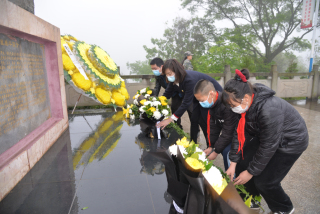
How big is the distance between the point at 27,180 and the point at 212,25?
20.6 m

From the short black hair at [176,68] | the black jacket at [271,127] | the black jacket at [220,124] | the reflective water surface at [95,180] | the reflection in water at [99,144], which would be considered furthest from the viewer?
the short black hair at [176,68]

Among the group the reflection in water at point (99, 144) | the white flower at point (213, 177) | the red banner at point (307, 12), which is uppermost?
the red banner at point (307, 12)

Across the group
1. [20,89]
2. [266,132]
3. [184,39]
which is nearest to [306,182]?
[266,132]

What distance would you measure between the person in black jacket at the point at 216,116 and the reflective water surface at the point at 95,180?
742 millimetres

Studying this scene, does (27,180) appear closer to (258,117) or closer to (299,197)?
(258,117)

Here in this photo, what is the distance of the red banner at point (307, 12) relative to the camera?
43.1 feet

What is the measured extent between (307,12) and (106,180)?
15869 millimetres

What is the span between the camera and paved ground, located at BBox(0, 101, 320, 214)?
2.05 metres

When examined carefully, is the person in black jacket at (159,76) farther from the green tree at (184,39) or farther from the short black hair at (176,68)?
the green tree at (184,39)

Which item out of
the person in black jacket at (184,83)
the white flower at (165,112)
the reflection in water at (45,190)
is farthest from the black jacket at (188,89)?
the reflection in water at (45,190)

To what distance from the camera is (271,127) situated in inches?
68.3

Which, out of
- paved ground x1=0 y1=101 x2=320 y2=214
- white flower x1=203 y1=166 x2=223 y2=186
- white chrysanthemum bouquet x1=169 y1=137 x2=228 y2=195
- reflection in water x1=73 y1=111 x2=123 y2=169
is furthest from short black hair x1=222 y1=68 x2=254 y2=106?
reflection in water x1=73 y1=111 x2=123 y2=169

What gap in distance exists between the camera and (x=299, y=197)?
256 cm

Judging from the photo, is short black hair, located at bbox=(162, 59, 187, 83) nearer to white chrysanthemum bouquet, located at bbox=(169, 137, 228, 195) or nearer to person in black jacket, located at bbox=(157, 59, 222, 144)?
person in black jacket, located at bbox=(157, 59, 222, 144)
